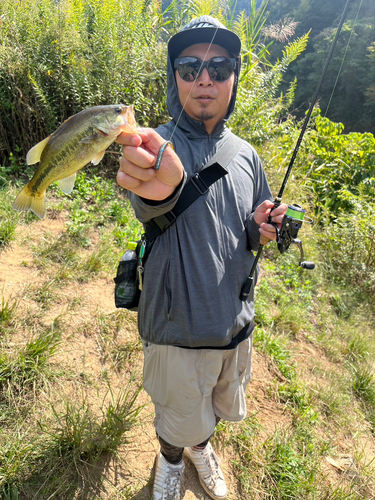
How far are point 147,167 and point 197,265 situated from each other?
0.59 metres

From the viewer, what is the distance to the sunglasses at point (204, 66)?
66.2 inches

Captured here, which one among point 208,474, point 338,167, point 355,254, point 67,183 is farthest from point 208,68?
point 338,167

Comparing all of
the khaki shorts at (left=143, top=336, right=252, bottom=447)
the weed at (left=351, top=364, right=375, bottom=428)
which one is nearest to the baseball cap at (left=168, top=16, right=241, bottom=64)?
the khaki shorts at (left=143, top=336, right=252, bottom=447)

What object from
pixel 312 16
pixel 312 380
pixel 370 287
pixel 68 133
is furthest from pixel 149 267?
pixel 312 16

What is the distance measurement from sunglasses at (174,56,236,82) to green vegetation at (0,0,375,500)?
2.01 metres

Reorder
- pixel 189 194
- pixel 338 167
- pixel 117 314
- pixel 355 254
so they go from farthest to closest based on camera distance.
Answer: pixel 338 167, pixel 355 254, pixel 117 314, pixel 189 194

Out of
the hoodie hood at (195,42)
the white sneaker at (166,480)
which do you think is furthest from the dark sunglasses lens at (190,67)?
the white sneaker at (166,480)

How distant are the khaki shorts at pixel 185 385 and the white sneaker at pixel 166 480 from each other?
35 centimetres

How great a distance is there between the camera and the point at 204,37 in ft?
5.66

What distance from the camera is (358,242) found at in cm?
510

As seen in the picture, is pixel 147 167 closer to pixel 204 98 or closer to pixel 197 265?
pixel 197 265

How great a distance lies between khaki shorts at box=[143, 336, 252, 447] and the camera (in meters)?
1.67

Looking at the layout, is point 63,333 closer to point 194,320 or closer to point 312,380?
point 194,320

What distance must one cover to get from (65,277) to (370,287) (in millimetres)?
4363
